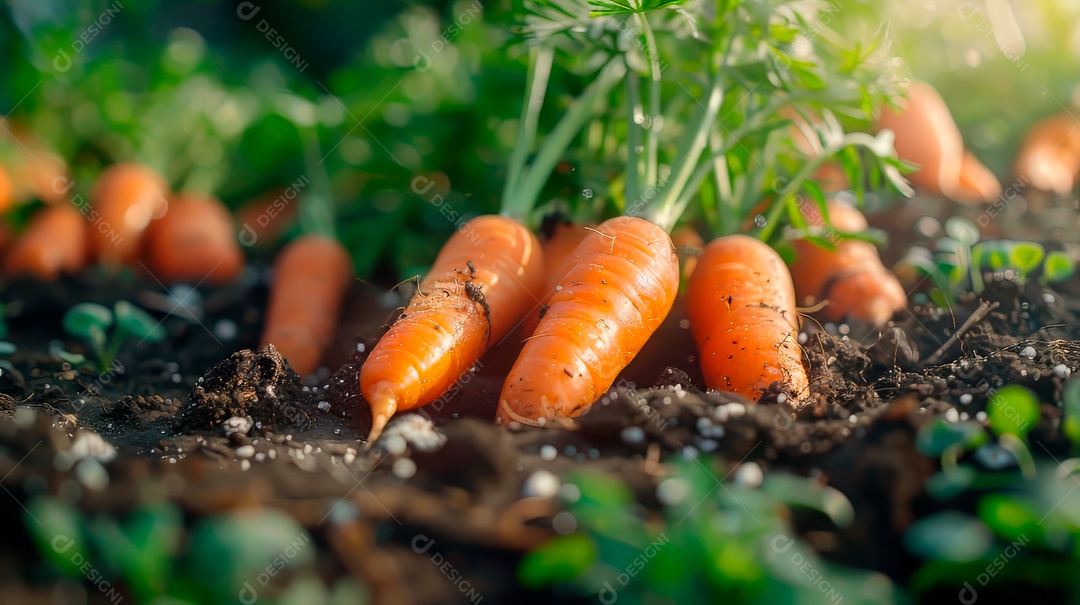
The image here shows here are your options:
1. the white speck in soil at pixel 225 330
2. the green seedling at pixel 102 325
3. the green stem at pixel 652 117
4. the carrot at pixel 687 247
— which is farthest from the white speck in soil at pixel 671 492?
the white speck in soil at pixel 225 330

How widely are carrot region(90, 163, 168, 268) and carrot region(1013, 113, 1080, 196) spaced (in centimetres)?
401

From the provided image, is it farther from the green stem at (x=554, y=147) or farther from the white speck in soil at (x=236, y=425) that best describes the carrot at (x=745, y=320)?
the white speck in soil at (x=236, y=425)

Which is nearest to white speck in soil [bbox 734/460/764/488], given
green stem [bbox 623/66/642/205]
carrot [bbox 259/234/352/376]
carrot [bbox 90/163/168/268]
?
green stem [bbox 623/66/642/205]

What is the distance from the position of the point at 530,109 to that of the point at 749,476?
1522mm

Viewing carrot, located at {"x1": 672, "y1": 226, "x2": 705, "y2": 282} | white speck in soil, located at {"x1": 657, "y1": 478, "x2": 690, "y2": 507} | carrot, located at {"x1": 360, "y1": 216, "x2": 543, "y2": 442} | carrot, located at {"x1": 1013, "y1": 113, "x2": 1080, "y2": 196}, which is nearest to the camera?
white speck in soil, located at {"x1": 657, "y1": 478, "x2": 690, "y2": 507}

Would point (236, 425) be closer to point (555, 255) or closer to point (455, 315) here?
point (455, 315)

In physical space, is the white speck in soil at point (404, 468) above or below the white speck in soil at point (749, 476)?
below

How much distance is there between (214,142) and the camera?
3.70m

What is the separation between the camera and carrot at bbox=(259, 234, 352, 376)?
8.25 ft

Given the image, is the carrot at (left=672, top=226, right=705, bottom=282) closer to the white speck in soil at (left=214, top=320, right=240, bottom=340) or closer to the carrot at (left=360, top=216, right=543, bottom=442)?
the carrot at (left=360, top=216, right=543, bottom=442)

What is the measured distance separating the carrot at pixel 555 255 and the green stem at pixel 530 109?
0.66ft

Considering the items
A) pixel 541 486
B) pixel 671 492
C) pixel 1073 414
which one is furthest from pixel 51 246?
pixel 1073 414

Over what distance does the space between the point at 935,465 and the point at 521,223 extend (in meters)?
1.37

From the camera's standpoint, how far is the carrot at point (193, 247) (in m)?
3.09
